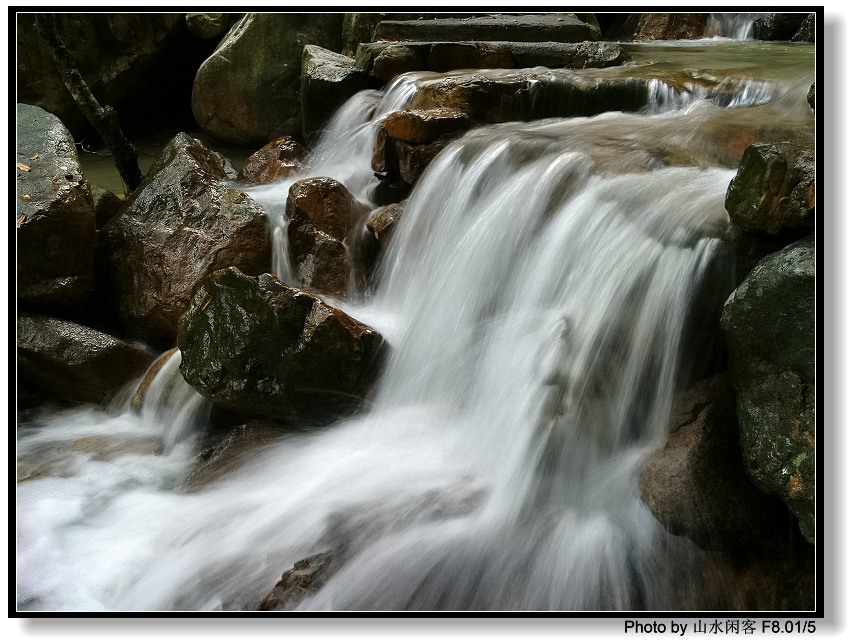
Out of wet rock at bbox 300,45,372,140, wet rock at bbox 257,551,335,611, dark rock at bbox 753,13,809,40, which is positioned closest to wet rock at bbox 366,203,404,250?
wet rock at bbox 300,45,372,140

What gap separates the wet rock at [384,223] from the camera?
5062 millimetres

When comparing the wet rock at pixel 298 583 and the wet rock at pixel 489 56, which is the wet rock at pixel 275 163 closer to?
the wet rock at pixel 489 56

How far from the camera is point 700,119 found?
4.90 m

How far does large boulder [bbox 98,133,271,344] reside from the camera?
501 centimetres

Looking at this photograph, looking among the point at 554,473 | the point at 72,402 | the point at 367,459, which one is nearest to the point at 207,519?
the point at 367,459

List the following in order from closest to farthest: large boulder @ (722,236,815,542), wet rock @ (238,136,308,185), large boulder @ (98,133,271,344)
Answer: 1. large boulder @ (722,236,815,542)
2. large boulder @ (98,133,271,344)
3. wet rock @ (238,136,308,185)

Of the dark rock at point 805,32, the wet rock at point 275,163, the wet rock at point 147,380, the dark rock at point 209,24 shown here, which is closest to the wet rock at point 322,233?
the wet rock at point 147,380

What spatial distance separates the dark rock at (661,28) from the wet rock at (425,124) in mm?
3490

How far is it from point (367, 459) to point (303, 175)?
408 cm

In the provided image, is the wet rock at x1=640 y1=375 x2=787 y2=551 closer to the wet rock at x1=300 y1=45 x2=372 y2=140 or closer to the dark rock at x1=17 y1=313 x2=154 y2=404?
the dark rock at x1=17 y1=313 x2=154 y2=404

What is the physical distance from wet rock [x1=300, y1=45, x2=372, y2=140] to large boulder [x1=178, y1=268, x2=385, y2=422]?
3687 mm

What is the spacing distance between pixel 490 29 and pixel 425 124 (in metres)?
2.45

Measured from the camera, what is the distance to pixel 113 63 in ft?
32.3

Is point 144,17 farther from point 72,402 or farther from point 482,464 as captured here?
point 482,464
